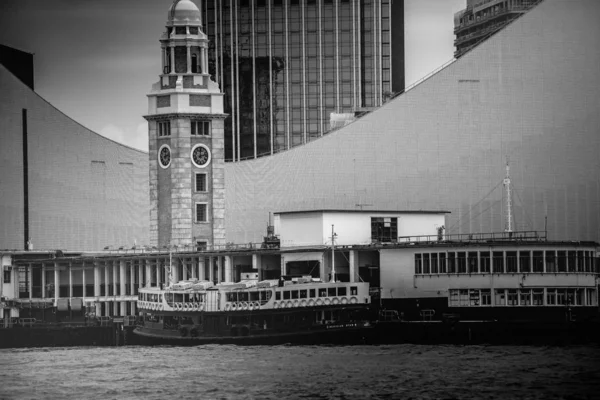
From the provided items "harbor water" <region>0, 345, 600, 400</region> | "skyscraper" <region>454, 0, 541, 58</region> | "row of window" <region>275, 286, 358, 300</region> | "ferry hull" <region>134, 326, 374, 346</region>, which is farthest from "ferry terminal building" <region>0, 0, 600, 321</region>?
"skyscraper" <region>454, 0, 541, 58</region>

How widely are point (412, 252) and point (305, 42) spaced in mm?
61669

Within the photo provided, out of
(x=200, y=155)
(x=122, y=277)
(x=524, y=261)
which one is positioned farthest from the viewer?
(x=200, y=155)

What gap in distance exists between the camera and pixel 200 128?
135m

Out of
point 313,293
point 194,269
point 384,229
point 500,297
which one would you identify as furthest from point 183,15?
point 500,297

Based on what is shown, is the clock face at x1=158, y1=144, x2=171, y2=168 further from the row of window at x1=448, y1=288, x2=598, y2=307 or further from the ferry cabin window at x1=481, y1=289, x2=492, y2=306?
the ferry cabin window at x1=481, y1=289, x2=492, y2=306

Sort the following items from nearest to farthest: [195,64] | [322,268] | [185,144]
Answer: [322,268] → [185,144] → [195,64]

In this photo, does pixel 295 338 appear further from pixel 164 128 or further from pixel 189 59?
pixel 189 59

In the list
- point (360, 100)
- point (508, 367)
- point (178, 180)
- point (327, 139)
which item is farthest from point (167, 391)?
point (360, 100)

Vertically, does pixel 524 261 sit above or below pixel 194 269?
below

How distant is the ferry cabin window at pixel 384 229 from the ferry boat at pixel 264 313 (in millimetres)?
6770

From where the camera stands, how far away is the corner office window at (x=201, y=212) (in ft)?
443

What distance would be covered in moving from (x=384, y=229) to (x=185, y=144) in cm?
1464

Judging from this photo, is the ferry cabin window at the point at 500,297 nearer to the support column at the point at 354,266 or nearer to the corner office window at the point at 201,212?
the support column at the point at 354,266

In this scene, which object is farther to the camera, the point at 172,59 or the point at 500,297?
the point at 172,59
